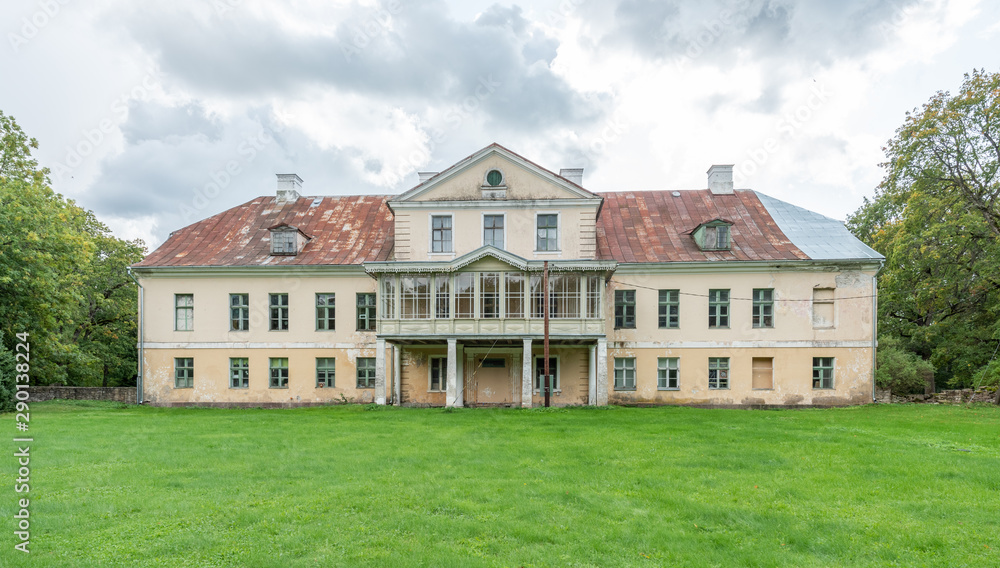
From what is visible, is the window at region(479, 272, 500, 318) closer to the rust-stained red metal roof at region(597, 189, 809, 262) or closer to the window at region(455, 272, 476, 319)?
the window at region(455, 272, 476, 319)

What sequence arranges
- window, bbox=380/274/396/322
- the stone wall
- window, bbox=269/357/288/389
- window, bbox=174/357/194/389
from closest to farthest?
window, bbox=380/274/396/322 → window, bbox=269/357/288/389 → window, bbox=174/357/194/389 → the stone wall

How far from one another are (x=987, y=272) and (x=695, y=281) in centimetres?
1204

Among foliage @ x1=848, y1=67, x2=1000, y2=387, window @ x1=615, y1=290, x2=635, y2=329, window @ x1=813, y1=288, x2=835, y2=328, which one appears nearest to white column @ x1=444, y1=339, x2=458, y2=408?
window @ x1=615, y1=290, x2=635, y2=329

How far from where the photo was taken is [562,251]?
23.3m

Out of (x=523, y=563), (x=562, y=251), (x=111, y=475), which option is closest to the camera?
(x=523, y=563)

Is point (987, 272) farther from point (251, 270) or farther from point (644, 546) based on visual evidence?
point (251, 270)

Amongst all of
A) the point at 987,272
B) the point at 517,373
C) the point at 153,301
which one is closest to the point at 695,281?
the point at 517,373

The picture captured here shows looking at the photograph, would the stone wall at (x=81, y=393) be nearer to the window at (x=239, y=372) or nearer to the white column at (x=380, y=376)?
the window at (x=239, y=372)

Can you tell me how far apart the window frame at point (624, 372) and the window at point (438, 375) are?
24.1 feet

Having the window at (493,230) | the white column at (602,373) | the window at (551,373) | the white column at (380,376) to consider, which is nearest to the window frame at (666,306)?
the white column at (602,373)

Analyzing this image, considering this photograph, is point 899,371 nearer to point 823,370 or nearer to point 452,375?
point 823,370

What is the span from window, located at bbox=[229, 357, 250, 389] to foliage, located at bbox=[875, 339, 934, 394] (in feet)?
95.4

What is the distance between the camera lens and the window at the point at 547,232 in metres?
23.3

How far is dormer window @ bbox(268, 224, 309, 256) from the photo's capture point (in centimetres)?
2541
